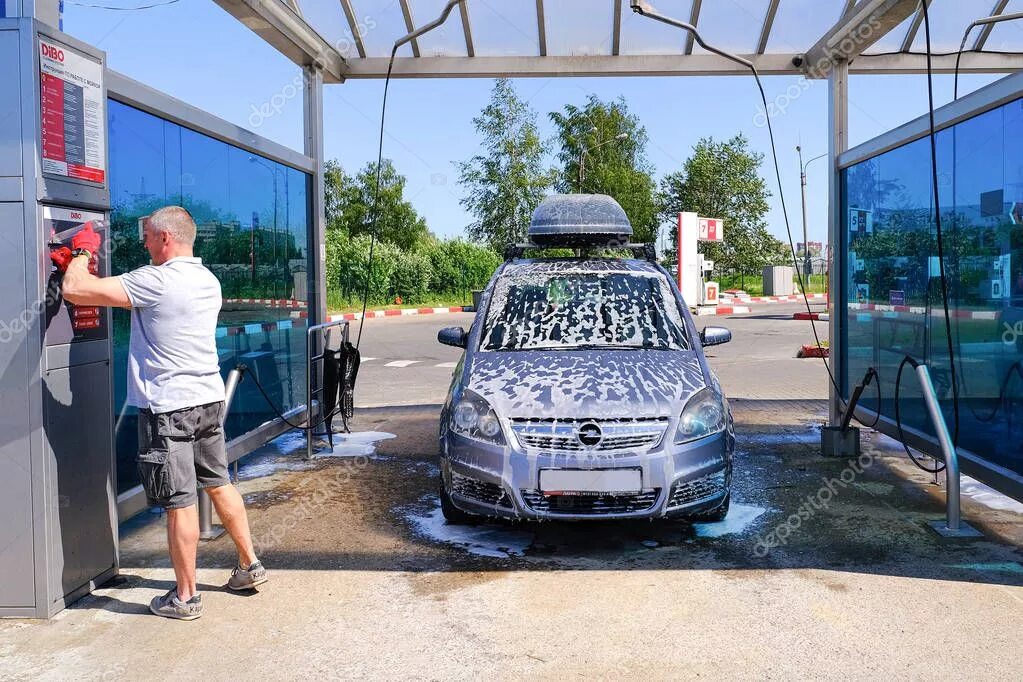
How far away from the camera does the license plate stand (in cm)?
519

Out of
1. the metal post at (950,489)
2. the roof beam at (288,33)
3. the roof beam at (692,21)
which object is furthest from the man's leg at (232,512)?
the roof beam at (692,21)

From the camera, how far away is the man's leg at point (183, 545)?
172 inches

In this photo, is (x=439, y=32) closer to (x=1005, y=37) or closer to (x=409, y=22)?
(x=409, y=22)

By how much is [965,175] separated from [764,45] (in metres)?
3.55

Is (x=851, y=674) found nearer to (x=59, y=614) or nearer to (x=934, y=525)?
(x=934, y=525)

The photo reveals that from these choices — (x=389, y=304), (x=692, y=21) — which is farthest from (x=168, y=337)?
(x=389, y=304)

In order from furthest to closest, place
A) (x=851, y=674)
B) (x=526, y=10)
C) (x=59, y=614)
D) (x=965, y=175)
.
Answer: (x=526, y=10) < (x=965, y=175) < (x=59, y=614) < (x=851, y=674)

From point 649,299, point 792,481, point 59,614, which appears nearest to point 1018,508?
point 792,481

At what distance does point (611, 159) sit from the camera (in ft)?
196

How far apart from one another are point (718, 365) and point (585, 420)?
10.9 meters

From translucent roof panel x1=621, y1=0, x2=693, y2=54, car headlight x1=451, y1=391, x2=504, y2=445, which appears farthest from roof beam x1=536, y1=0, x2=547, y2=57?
car headlight x1=451, y1=391, x2=504, y2=445

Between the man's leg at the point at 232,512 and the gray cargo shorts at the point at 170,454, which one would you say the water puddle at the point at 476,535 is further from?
the gray cargo shorts at the point at 170,454

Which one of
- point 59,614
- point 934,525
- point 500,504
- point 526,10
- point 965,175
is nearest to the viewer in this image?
point 59,614

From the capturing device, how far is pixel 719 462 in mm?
5492
